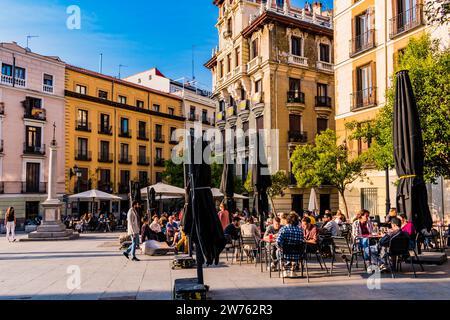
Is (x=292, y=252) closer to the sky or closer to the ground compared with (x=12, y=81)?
closer to the ground

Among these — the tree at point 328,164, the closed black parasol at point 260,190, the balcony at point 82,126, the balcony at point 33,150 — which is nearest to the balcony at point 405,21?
the tree at point 328,164

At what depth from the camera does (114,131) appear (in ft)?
140

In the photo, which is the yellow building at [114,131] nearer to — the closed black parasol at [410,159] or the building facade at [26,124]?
the building facade at [26,124]

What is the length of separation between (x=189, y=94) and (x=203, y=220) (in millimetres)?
44910

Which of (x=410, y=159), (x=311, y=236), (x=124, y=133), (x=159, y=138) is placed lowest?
(x=311, y=236)

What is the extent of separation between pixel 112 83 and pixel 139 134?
6135 millimetres

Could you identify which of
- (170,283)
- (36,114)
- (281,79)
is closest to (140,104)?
(36,114)

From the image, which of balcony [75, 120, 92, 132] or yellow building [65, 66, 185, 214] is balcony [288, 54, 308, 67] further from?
balcony [75, 120, 92, 132]

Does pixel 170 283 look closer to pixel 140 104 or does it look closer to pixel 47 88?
pixel 47 88

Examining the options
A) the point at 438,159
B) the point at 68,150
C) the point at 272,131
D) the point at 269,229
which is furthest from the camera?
the point at 68,150

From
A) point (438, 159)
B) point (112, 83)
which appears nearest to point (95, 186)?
point (112, 83)

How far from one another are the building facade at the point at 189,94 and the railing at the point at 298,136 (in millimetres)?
19577

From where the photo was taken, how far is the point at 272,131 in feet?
106
